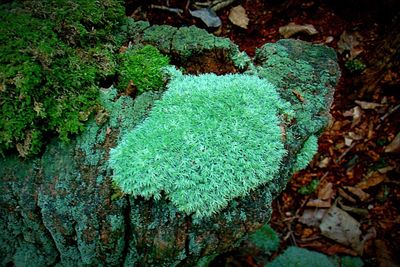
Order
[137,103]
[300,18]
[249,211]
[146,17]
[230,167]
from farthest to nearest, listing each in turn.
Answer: [300,18], [146,17], [137,103], [249,211], [230,167]

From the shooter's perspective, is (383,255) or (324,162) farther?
(324,162)

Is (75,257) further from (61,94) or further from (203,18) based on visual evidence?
(203,18)

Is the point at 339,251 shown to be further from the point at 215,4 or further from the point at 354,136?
the point at 215,4

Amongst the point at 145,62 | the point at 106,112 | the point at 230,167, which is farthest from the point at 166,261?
the point at 145,62

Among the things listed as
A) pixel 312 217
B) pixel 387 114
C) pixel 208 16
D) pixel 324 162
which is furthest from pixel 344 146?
pixel 208 16

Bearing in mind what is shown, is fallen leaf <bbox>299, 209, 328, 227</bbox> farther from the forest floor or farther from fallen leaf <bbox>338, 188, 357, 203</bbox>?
fallen leaf <bbox>338, 188, 357, 203</bbox>

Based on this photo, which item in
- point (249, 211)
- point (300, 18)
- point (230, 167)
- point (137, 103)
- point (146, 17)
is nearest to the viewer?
point (230, 167)
